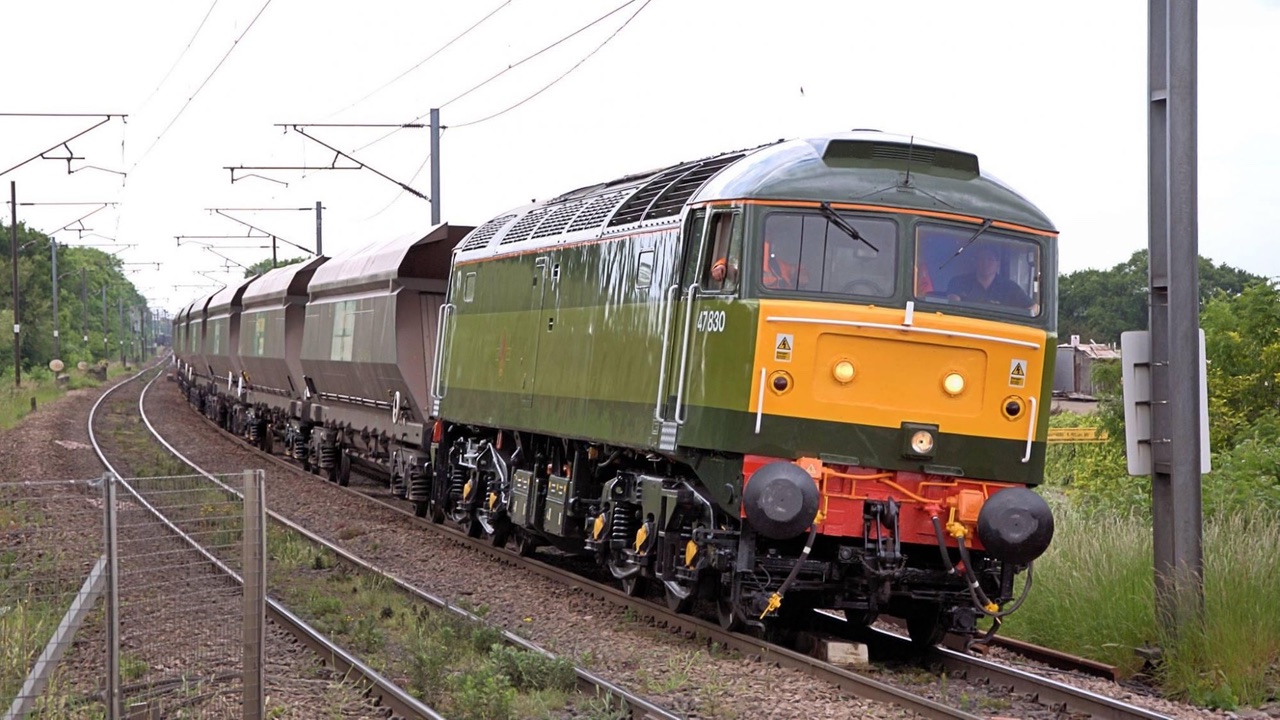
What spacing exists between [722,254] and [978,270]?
1797 mm

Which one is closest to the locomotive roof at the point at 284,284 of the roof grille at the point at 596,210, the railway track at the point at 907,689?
the roof grille at the point at 596,210

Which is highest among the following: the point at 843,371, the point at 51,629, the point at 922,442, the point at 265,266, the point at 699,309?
the point at 265,266

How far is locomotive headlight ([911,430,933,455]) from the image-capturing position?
9891 mm

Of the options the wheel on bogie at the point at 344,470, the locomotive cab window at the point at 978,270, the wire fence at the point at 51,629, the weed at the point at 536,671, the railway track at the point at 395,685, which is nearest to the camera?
the wire fence at the point at 51,629

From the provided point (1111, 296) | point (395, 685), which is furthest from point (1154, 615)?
point (1111, 296)

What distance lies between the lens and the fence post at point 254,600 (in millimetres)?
7230

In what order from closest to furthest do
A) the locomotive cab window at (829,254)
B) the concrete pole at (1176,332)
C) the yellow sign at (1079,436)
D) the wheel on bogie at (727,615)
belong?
the concrete pole at (1176,332) → the locomotive cab window at (829,254) → the wheel on bogie at (727,615) → the yellow sign at (1079,436)

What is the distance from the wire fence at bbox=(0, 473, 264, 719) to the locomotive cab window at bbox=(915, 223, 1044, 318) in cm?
483

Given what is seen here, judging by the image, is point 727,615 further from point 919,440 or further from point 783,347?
point 783,347

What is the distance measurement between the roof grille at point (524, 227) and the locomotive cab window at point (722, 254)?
482 cm

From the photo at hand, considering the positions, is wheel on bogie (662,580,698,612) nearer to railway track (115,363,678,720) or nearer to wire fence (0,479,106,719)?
railway track (115,363,678,720)

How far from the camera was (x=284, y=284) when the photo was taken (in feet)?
92.1

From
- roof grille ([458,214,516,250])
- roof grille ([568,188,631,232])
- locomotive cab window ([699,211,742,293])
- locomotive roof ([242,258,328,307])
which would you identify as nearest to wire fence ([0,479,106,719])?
locomotive cab window ([699,211,742,293])

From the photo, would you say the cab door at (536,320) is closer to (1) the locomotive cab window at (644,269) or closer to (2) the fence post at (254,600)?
(1) the locomotive cab window at (644,269)
